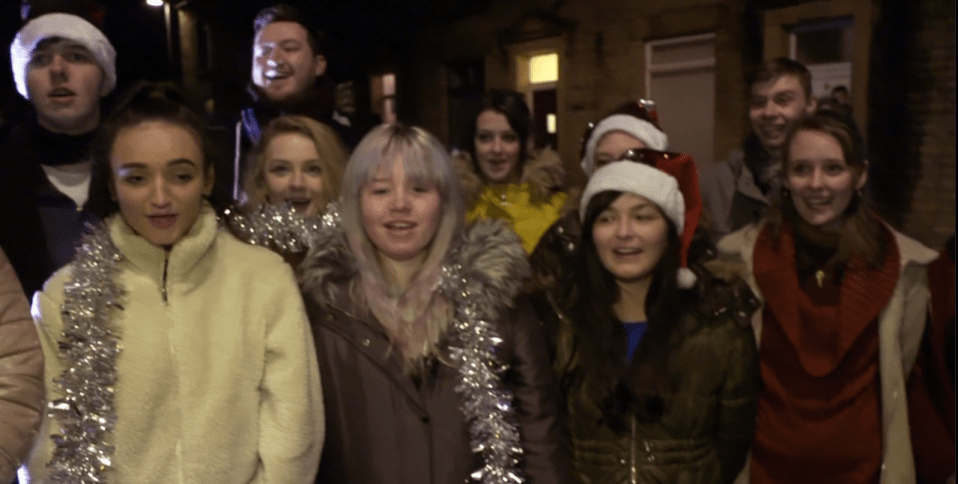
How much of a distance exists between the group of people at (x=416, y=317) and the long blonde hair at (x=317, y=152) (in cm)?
1

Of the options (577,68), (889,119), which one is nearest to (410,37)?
(577,68)

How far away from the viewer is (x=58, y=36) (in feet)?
9.62

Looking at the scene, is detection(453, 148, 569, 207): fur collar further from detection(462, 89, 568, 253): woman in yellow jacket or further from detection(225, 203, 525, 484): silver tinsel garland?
detection(225, 203, 525, 484): silver tinsel garland

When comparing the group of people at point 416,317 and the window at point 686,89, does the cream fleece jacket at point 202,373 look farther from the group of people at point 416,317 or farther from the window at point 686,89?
the window at point 686,89

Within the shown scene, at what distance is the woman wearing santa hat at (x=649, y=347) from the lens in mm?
2471

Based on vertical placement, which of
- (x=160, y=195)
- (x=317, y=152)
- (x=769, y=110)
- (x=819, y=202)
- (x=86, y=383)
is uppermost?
(x=769, y=110)

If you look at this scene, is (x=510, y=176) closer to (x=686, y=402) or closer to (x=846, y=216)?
(x=846, y=216)

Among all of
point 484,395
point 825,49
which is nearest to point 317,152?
point 484,395

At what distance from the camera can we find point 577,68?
966 centimetres

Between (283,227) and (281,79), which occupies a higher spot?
(281,79)

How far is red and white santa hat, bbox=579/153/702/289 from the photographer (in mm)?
2590

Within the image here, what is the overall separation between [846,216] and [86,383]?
8.26ft

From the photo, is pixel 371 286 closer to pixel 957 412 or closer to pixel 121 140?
pixel 121 140

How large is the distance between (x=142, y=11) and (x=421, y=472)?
53.4 ft
